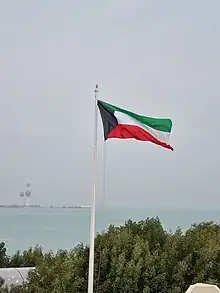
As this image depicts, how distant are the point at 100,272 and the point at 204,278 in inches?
53.8

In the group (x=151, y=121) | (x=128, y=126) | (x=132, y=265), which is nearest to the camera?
(x=128, y=126)

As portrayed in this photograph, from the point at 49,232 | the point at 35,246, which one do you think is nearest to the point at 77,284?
the point at 35,246

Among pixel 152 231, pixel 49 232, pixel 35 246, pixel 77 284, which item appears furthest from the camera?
pixel 49 232

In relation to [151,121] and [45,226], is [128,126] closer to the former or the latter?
[151,121]

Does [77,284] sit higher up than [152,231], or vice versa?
[152,231]

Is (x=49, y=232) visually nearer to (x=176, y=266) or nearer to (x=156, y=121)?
(x=176, y=266)

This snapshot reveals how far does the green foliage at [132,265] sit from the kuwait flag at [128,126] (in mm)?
2354

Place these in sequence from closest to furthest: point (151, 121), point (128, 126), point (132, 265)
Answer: point (128, 126), point (151, 121), point (132, 265)

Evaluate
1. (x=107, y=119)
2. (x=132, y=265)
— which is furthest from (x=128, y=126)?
(x=132, y=265)

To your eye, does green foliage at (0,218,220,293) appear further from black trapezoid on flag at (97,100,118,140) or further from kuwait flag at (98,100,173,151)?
black trapezoid on flag at (97,100,118,140)

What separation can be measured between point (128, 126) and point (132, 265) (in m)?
2.54

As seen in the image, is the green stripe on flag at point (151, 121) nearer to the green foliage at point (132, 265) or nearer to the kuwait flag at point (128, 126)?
the kuwait flag at point (128, 126)

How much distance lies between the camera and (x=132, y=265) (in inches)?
346

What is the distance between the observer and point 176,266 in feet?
29.7
